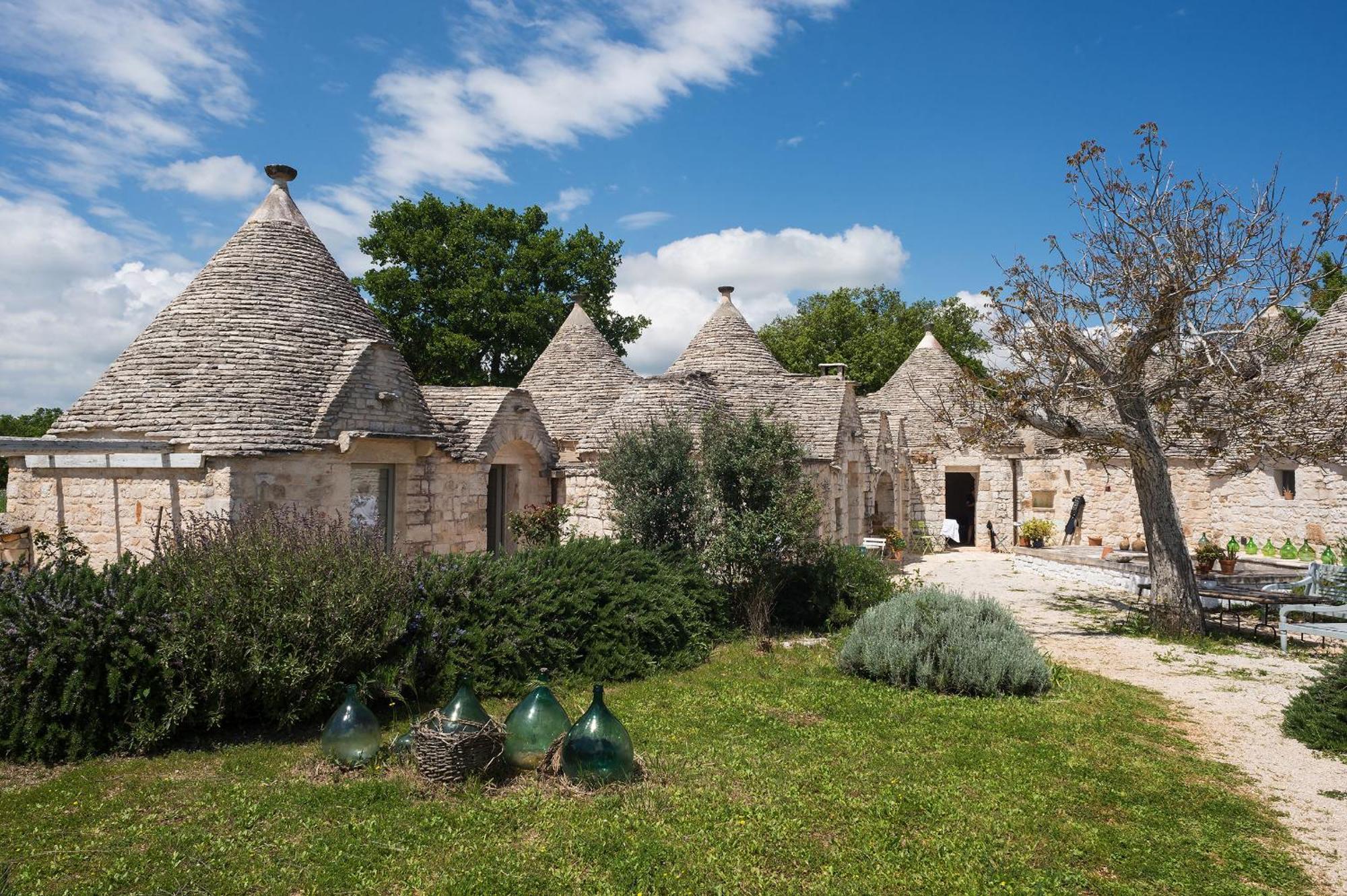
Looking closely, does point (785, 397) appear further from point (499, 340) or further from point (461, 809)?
point (499, 340)

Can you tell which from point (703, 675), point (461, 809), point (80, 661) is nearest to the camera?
point (461, 809)

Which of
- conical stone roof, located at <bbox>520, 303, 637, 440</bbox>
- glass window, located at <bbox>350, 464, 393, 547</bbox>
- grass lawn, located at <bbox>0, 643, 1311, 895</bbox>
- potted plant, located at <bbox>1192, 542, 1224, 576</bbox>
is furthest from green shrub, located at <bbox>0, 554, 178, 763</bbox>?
potted plant, located at <bbox>1192, 542, 1224, 576</bbox>

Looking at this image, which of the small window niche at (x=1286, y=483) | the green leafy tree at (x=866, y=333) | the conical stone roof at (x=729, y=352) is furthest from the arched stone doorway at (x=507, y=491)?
the green leafy tree at (x=866, y=333)

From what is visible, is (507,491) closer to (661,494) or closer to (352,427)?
(352,427)

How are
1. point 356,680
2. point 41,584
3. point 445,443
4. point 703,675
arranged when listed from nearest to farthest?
point 41,584, point 356,680, point 703,675, point 445,443

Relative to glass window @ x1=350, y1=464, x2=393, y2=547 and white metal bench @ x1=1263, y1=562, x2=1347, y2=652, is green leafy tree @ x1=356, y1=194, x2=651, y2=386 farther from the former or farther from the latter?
white metal bench @ x1=1263, y1=562, x2=1347, y2=652

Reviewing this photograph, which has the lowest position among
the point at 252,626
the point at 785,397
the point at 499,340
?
the point at 252,626

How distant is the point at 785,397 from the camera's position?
15.8 metres

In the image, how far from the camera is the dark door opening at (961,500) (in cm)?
2598

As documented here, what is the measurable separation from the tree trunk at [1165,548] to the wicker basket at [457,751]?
890 centimetres

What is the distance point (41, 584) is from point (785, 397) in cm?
1222

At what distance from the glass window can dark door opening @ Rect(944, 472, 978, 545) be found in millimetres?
19124

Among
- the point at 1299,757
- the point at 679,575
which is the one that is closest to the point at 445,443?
the point at 679,575

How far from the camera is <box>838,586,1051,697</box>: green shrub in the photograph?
7.65 metres
